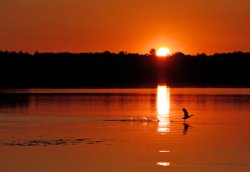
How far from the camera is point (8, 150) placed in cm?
2772

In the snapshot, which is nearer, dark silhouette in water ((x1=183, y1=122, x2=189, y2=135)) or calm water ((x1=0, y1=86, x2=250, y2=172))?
calm water ((x1=0, y1=86, x2=250, y2=172))

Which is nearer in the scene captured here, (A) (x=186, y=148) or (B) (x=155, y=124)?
(A) (x=186, y=148)

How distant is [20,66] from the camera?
150 metres

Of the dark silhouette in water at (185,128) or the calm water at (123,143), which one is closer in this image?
the calm water at (123,143)

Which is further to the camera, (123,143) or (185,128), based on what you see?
(185,128)

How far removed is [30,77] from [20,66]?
5.07 meters

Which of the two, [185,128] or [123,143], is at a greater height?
[185,128]

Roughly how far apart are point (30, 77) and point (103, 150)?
5022 inches

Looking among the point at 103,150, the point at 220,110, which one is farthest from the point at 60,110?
the point at 103,150

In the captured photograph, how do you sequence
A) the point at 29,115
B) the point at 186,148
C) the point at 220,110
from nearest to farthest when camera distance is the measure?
the point at 186,148, the point at 29,115, the point at 220,110

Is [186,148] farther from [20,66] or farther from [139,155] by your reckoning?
[20,66]

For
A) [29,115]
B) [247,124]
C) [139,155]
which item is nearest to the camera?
[139,155]

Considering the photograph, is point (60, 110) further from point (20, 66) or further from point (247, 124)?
point (20, 66)

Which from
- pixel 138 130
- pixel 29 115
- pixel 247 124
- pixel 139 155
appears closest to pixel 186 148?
pixel 139 155
